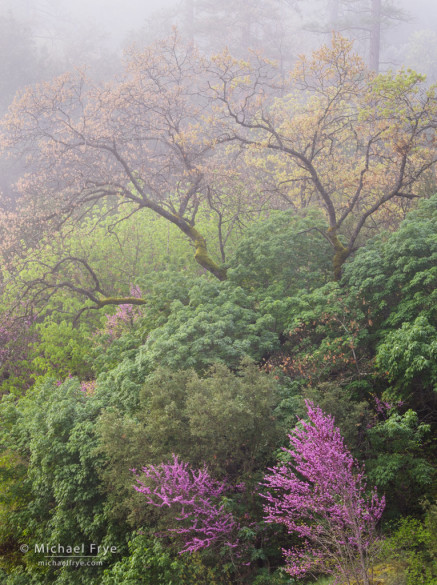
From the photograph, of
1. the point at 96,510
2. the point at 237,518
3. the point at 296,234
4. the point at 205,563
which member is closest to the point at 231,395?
the point at 237,518

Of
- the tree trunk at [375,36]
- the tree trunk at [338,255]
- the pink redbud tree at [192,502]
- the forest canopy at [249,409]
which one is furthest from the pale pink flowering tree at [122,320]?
the tree trunk at [375,36]

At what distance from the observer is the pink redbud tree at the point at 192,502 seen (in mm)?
6801

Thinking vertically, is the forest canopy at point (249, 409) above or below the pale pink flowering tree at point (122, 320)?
below

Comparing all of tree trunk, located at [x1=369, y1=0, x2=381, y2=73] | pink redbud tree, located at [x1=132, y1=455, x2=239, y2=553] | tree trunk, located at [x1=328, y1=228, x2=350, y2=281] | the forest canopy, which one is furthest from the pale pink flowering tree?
tree trunk, located at [x1=369, y1=0, x2=381, y2=73]

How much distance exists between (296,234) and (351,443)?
628 cm

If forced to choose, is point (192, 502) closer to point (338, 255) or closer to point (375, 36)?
point (338, 255)

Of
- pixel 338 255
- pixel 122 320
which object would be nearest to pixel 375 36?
pixel 338 255

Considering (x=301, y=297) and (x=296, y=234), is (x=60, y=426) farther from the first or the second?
(x=296, y=234)

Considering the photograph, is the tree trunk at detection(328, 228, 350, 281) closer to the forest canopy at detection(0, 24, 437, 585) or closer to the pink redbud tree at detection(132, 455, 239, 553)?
the forest canopy at detection(0, 24, 437, 585)

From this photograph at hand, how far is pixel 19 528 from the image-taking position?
10297 mm

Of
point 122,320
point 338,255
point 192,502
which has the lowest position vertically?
point 192,502

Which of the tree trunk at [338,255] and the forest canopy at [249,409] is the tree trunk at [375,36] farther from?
the tree trunk at [338,255]

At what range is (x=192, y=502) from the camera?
669cm

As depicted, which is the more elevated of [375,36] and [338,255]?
[375,36]
